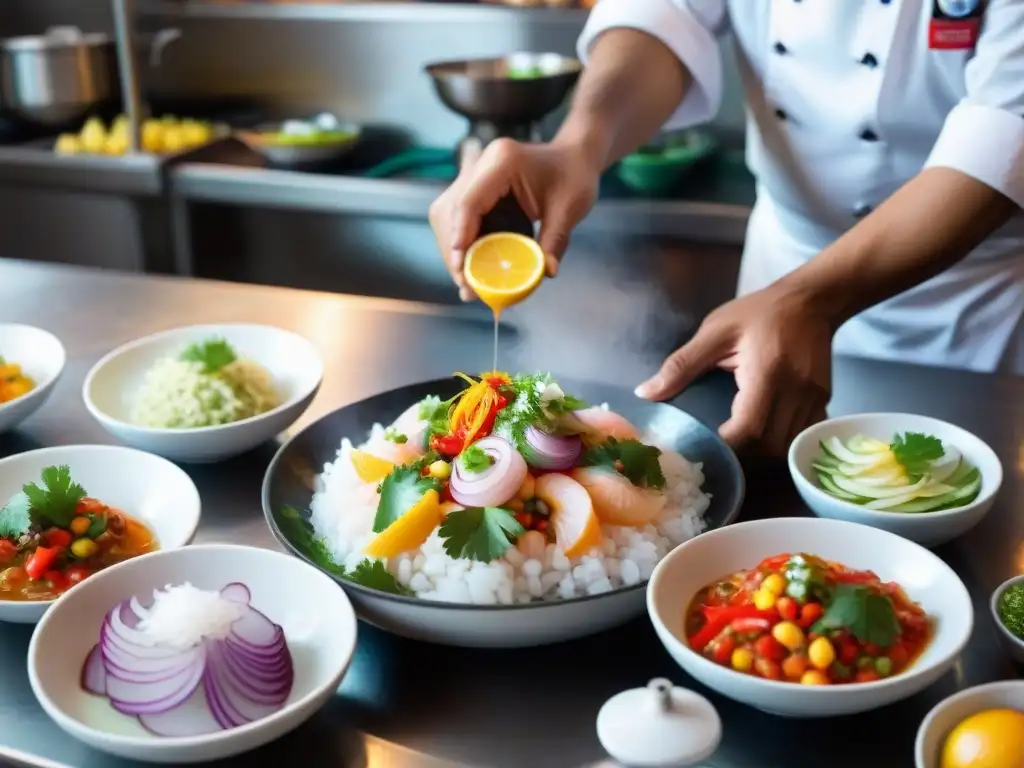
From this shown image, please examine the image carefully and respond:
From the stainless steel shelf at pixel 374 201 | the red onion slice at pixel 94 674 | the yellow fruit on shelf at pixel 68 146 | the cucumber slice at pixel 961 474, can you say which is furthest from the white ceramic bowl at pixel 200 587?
the yellow fruit on shelf at pixel 68 146

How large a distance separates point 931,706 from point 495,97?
8.11 ft

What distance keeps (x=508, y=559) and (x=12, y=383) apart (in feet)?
3.31

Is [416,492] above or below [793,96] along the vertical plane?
below

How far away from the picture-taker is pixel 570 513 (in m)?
1.33

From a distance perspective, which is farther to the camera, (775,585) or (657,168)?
(657,168)

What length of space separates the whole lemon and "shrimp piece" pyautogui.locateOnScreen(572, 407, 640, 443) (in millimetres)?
581

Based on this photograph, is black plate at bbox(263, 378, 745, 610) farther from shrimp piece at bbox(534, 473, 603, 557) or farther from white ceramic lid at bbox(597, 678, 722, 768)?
white ceramic lid at bbox(597, 678, 722, 768)

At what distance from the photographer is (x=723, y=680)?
3.52ft

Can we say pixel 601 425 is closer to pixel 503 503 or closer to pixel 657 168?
pixel 503 503

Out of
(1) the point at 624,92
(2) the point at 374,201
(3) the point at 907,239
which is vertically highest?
(1) the point at 624,92

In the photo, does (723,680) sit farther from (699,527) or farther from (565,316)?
(565,316)

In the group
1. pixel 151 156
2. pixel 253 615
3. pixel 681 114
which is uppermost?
pixel 681 114

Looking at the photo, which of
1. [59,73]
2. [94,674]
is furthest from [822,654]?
[59,73]

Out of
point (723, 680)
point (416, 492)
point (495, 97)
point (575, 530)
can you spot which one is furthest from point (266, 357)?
point (495, 97)
